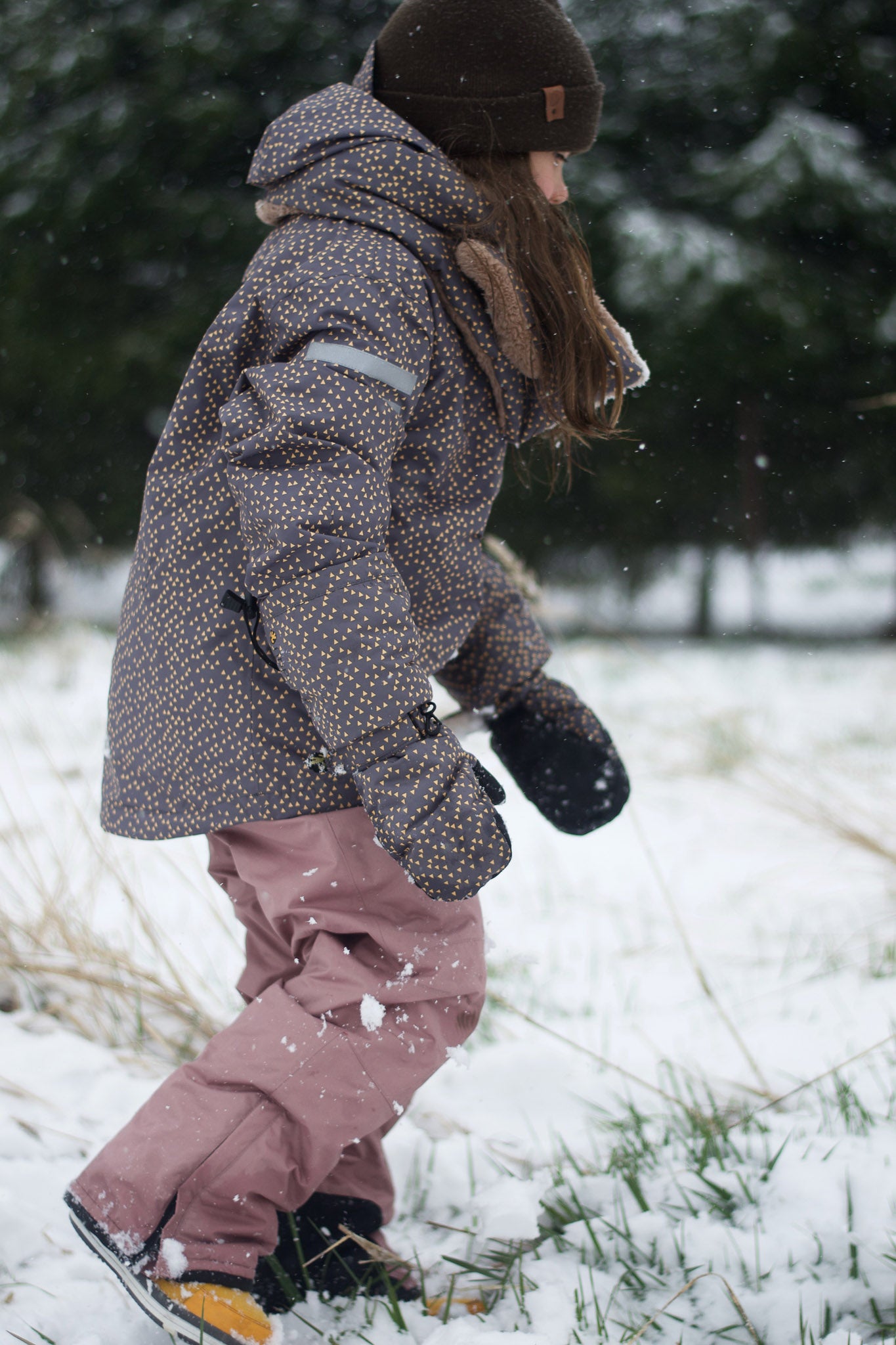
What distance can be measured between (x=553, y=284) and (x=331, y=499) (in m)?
0.40

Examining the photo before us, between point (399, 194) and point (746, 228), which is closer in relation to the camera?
point (399, 194)

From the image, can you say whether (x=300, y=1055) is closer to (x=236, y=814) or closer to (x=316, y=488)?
(x=236, y=814)

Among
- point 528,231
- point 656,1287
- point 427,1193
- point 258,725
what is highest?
point 528,231

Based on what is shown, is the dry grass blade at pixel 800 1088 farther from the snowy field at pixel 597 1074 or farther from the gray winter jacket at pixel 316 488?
the gray winter jacket at pixel 316 488

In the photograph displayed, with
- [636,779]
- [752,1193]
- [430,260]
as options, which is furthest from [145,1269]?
[636,779]

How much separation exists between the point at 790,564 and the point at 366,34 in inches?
230

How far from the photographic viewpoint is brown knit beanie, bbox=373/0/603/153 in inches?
47.4

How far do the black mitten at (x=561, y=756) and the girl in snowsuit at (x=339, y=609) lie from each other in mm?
211

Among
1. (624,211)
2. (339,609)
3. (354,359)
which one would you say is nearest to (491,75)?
(354,359)

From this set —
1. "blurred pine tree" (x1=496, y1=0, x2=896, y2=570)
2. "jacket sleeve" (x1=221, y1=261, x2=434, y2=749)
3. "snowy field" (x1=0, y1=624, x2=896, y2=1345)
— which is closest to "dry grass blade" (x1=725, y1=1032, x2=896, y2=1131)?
"snowy field" (x1=0, y1=624, x2=896, y2=1345)

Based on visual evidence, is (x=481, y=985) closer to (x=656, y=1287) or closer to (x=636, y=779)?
(x=656, y=1287)

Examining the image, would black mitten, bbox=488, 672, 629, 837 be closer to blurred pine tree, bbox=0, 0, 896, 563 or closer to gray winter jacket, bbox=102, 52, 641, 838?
gray winter jacket, bbox=102, 52, 641, 838

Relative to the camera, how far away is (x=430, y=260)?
1.13 metres

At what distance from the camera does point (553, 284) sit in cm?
118
